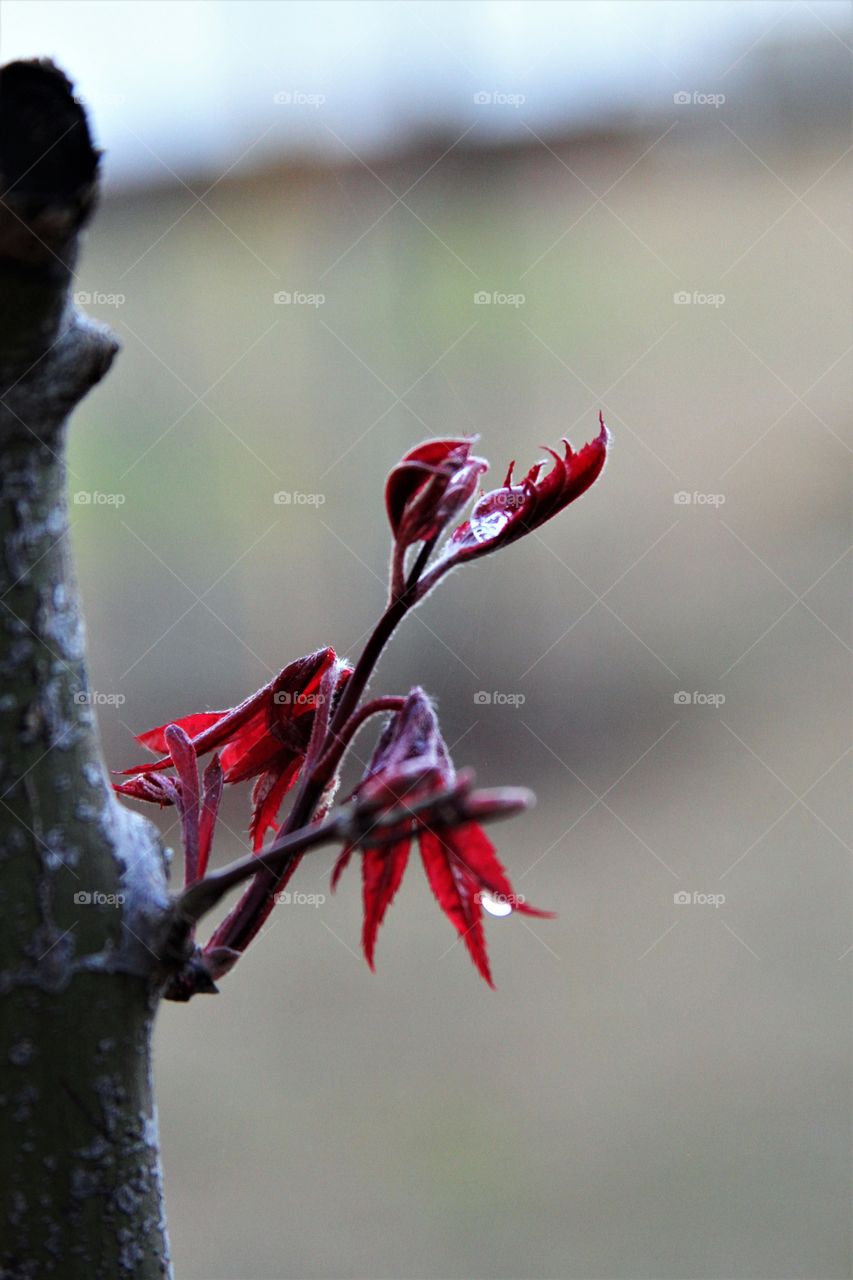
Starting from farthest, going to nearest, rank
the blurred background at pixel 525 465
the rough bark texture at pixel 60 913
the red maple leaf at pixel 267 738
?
1. the blurred background at pixel 525 465
2. the red maple leaf at pixel 267 738
3. the rough bark texture at pixel 60 913

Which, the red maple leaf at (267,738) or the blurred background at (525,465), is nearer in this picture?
the red maple leaf at (267,738)

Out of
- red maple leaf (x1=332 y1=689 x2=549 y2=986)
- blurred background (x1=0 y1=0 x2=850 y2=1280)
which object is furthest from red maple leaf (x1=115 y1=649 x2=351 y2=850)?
blurred background (x1=0 y1=0 x2=850 y2=1280)

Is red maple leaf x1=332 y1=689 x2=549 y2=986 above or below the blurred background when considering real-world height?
below

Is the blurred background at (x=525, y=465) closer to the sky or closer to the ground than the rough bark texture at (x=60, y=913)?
closer to the sky

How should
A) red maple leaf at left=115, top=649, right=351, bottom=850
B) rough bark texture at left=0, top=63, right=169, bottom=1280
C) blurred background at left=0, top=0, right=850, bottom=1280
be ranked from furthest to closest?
1. blurred background at left=0, top=0, right=850, bottom=1280
2. red maple leaf at left=115, top=649, right=351, bottom=850
3. rough bark texture at left=0, top=63, right=169, bottom=1280

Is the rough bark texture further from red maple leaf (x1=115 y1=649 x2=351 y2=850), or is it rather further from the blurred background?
the blurred background

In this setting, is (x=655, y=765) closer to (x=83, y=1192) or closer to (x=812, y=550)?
(x=812, y=550)

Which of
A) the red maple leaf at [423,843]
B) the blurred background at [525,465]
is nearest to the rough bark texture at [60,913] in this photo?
the red maple leaf at [423,843]

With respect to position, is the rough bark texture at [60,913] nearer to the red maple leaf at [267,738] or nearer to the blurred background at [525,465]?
the red maple leaf at [267,738]

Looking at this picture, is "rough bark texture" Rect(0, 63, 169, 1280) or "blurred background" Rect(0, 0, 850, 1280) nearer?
"rough bark texture" Rect(0, 63, 169, 1280)
